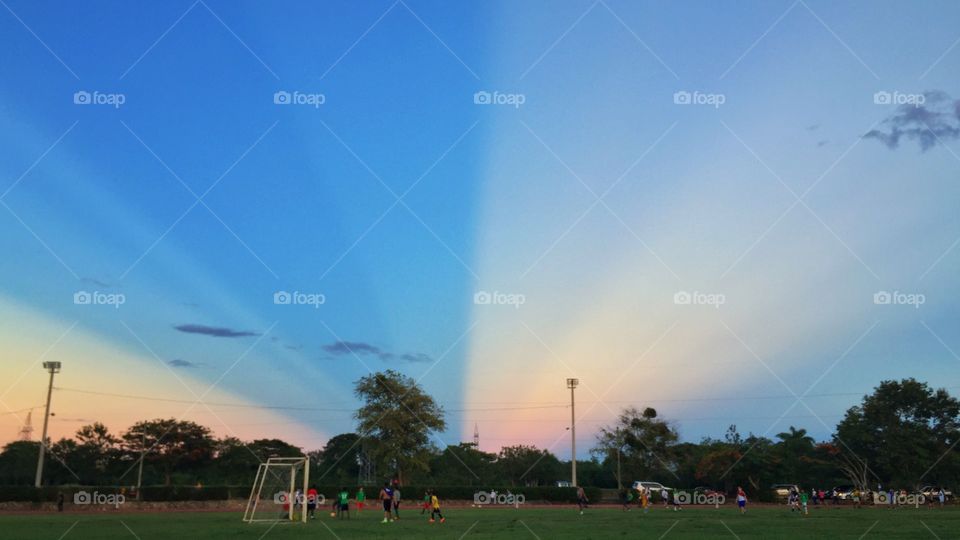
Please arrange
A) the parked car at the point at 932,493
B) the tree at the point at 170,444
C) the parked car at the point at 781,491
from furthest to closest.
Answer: the tree at the point at 170,444 < the parked car at the point at 781,491 < the parked car at the point at 932,493

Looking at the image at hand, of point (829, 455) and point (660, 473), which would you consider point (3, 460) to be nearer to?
point (660, 473)

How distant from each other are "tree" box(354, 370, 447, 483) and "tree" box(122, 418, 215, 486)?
2397cm

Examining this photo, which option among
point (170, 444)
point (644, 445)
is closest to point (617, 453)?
point (644, 445)

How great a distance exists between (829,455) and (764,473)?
7.00m

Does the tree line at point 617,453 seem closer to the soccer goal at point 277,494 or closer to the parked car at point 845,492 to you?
the parked car at point 845,492

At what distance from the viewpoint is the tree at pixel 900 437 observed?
7419 cm

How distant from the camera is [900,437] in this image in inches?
2965

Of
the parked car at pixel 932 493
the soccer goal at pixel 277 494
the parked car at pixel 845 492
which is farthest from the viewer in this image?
the parked car at pixel 845 492

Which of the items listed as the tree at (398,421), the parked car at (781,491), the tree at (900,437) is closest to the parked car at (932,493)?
the tree at (900,437)

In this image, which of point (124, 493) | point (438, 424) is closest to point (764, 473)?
point (438, 424)

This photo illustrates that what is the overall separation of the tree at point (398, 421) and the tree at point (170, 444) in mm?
23973

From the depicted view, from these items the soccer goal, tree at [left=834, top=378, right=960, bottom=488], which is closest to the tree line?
tree at [left=834, top=378, right=960, bottom=488]

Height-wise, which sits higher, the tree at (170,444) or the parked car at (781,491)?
the tree at (170,444)

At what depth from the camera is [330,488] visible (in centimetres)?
6191
